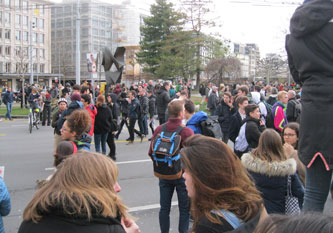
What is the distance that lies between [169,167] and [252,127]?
2.19 m

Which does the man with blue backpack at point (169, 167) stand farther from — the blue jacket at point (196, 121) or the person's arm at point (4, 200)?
the person's arm at point (4, 200)

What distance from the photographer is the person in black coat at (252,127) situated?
20.0 feet

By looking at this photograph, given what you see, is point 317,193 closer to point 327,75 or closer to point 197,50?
point 327,75

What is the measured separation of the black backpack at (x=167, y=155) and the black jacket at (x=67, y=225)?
2517mm

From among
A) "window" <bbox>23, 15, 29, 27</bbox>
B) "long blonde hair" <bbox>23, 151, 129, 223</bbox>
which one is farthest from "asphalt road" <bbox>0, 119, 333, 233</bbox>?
"window" <bbox>23, 15, 29, 27</bbox>

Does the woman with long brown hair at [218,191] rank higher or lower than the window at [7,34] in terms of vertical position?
lower

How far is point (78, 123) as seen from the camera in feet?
18.9

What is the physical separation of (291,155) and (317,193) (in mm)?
2131

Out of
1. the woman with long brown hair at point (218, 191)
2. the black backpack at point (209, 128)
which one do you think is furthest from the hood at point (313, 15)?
the black backpack at point (209, 128)

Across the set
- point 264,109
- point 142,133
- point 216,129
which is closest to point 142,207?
point 216,129

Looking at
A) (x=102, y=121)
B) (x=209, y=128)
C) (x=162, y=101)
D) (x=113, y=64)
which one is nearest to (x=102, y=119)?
(x=102, y=121)

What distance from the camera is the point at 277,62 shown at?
2399 inches

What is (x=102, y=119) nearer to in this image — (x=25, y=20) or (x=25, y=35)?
(x=25, y=35)

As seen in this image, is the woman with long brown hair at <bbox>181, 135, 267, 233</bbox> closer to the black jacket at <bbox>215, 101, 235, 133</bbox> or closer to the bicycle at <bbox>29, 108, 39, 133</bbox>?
the black jacket at <bbox>215, 101, 235, 133</bbox>
